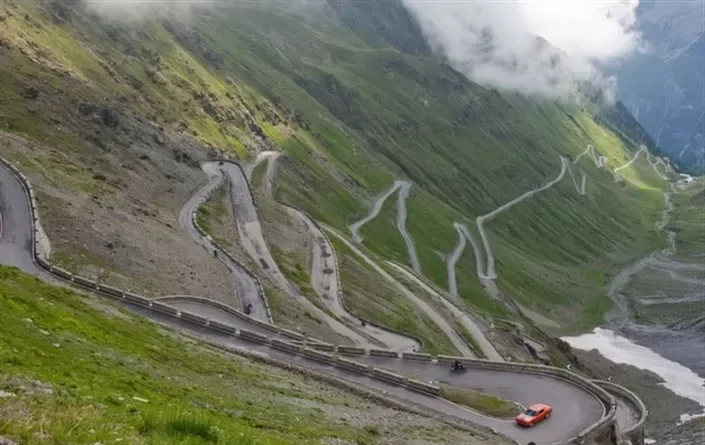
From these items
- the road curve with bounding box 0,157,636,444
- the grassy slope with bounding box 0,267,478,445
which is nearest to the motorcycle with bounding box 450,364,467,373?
the road curve with bounding box 0,157,636,444

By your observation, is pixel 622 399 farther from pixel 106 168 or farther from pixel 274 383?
pixel 106 168

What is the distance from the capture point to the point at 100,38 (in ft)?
625

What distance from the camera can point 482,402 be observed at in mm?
56875

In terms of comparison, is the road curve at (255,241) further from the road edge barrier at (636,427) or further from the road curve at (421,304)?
the road edge barrier at (636,427)

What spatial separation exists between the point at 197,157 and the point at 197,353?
11404cm

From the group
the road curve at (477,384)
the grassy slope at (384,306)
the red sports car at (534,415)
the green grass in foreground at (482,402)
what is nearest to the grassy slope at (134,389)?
the road curve at (477,384)

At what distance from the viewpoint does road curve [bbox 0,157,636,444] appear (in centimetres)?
→ 5395

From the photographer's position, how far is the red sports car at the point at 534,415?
5359cm

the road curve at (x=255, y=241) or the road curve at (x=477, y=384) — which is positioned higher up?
the road curve at (x=255, y=241)

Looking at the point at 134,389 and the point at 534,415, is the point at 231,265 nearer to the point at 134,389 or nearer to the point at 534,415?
the point at 534,415

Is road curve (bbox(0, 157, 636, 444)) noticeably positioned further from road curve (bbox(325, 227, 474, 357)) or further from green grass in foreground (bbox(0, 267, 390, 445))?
road curve (bbox(325, 227, 474, 357))

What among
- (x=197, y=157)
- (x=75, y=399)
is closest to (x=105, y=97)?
(x=197, y=157)

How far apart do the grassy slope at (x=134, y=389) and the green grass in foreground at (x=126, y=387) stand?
A: 72 mm

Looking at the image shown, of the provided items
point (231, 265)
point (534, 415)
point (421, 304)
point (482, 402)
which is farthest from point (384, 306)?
point (534, 415)
